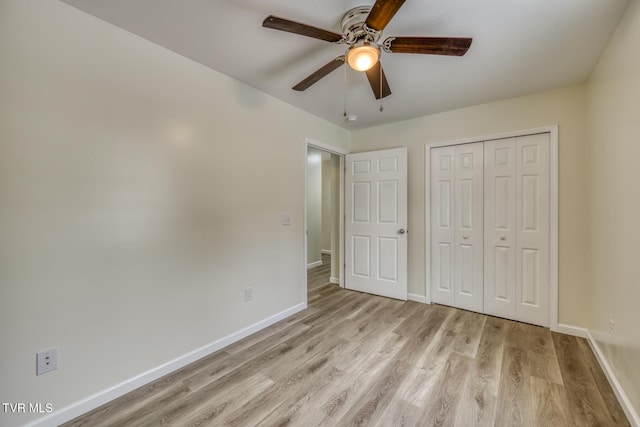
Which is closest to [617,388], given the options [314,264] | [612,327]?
[612,327]

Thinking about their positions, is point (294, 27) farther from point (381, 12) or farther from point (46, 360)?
point (46, 360)

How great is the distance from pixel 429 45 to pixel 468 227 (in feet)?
7.23

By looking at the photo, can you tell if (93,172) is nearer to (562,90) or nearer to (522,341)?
(522,341)

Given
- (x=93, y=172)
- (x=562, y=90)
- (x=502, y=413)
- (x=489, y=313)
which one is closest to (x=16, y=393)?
(x=93, y=172)

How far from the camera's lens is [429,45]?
150 centimetres

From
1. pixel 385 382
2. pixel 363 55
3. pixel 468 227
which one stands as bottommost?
pixel 385 382

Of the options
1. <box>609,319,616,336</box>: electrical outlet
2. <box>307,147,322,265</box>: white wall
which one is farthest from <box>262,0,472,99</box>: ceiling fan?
<box>307,147,322,265</box>: white wall

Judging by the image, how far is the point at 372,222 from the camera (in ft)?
11.9

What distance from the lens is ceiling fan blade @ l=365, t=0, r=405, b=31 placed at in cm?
117

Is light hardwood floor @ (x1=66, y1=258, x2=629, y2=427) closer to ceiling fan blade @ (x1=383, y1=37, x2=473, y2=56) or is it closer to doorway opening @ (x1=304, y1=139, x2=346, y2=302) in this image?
doorway opening @ (x1=304, y1=139, x2=346, y2=302)

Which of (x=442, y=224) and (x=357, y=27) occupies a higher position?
(x=357, y=27)

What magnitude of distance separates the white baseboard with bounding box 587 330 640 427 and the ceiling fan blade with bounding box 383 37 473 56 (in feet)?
7.21

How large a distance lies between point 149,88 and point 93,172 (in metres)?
0.70

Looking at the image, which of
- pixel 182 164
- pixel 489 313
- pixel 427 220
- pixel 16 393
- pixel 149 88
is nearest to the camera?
pixel 16 393
